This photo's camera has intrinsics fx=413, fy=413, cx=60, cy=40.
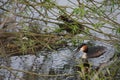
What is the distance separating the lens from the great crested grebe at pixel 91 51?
5.58m

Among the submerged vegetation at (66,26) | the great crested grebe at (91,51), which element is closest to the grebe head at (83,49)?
the great crested grebe at (91,51)

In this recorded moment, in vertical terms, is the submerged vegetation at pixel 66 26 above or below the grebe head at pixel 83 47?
above

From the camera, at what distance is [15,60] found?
5836 millimetres

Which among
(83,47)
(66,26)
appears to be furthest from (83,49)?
(66,26)

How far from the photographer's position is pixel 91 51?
226 inches

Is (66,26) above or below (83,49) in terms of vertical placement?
above

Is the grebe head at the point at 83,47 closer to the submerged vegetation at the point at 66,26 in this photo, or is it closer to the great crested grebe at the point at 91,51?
the great crested grebe at the point at 91,51

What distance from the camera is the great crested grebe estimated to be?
5578mm

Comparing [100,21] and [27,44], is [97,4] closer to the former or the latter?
[100,21]

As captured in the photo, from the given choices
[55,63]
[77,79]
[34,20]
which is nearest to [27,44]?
[34,20]

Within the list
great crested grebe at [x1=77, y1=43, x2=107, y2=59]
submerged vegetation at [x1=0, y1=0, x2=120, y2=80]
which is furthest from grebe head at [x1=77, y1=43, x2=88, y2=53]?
submerged vegetation at [x1=0, y1=0, x2=120, y2=80]

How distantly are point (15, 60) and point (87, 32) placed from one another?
1.61 meters

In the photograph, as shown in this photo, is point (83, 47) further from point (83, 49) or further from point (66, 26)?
point (66, 26)

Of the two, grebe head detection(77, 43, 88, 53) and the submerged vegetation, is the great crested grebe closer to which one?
grebe head detection(77, 43, 88, 53)
